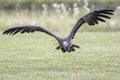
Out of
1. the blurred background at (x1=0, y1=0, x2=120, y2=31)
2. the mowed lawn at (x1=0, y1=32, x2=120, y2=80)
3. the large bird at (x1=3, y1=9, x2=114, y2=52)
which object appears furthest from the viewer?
the blurred background at (x1=0, y1=0, x2=120, y2=31)

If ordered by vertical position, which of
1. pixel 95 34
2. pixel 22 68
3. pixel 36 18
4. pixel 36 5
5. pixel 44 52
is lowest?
pixel 36 5

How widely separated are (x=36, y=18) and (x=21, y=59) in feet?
19.6

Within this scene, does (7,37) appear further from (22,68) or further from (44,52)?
(22,68)

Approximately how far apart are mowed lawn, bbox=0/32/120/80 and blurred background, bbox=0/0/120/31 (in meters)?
1.46

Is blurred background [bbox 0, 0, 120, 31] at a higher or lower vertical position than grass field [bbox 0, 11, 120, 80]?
lower

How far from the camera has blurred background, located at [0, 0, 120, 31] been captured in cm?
1559

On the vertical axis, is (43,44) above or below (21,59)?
below

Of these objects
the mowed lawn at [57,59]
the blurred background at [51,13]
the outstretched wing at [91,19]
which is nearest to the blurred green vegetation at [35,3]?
the blurred background at [51,13]

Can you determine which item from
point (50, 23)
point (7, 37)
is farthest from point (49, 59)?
point (50, 23)

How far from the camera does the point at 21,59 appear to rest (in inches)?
417

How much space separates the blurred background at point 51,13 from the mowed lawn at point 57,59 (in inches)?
57.6

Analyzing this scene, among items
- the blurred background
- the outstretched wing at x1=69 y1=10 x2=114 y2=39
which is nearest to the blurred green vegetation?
the blurred background

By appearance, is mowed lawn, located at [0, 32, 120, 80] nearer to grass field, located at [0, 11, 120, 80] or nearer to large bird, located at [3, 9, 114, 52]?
grass field, located at [0, 11, 120, 80]

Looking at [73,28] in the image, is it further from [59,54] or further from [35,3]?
[35,3]
